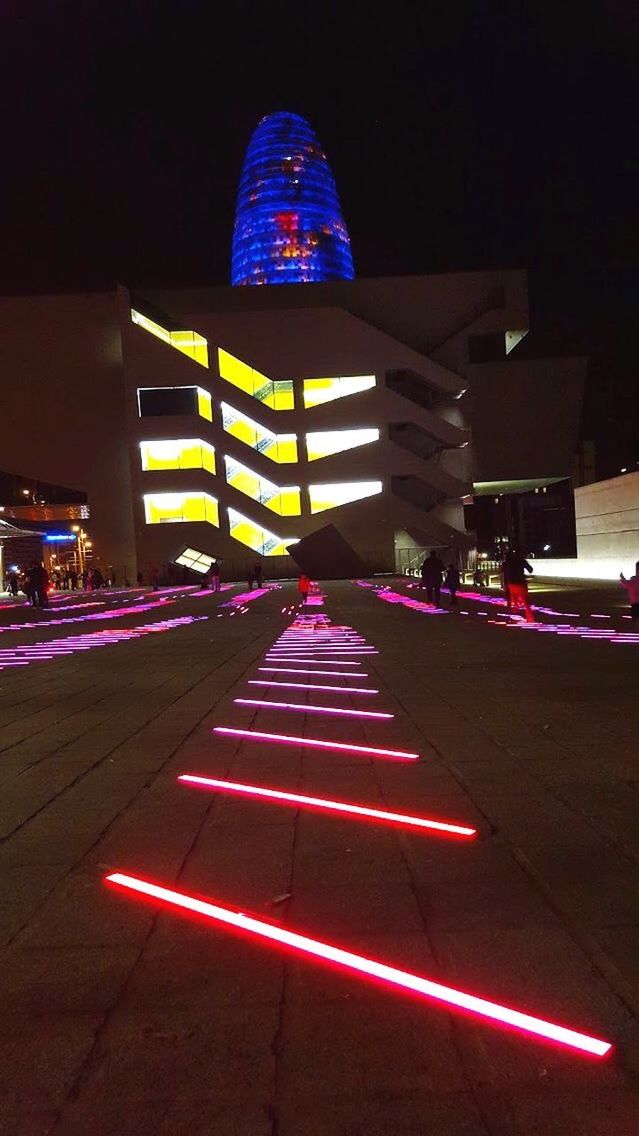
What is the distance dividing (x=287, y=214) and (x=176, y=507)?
4985cm

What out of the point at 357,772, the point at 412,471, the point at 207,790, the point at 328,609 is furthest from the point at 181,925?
the point at 412,471

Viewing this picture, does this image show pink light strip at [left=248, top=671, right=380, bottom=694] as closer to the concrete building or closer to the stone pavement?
the stone pavement

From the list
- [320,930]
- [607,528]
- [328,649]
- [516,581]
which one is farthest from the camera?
[607,528]

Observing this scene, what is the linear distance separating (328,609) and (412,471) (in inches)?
1480

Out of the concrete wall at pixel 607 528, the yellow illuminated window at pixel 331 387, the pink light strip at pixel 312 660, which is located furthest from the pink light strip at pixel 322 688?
the yellow illuminated window at pixel 331 387

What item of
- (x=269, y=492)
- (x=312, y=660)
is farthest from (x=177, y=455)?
(x=312, y=660)

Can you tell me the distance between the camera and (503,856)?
14.9ft

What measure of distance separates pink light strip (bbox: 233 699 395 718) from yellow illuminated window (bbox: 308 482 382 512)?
181ft

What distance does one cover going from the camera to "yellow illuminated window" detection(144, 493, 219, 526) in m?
65.1

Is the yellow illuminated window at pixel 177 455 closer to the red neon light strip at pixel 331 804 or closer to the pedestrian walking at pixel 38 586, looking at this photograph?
the pedestrian walking at pixel 38 586

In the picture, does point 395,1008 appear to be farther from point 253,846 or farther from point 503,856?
point 253,846

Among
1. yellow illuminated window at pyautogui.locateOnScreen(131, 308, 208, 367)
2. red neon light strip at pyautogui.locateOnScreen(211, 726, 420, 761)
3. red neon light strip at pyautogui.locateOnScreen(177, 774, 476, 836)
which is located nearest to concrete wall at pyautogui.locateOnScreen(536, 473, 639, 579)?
red neon light strip at pyautogui.locateOnScreen(211, 726, 420, 761)

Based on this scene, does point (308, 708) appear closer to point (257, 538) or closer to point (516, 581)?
point (516, 581)

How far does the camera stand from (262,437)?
6656 cm
